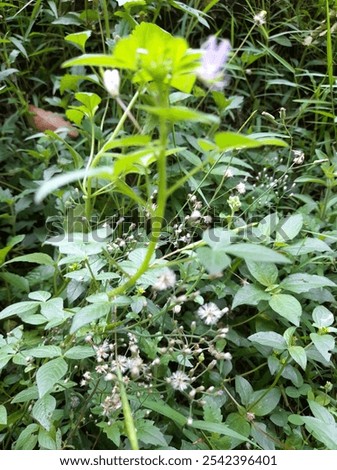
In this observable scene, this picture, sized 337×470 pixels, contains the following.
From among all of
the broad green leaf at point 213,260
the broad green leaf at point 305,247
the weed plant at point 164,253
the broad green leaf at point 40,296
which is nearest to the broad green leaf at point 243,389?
the weed plant at point 164,253

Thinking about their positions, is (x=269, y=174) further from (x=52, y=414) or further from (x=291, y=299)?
(x=52, y=414)

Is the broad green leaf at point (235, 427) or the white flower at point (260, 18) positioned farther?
the white flower at point (260, 18)

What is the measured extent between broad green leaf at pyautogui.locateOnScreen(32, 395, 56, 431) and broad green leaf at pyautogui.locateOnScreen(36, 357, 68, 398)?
5 centimetres

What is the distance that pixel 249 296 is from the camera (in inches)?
33.9

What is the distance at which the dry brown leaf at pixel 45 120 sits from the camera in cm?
123

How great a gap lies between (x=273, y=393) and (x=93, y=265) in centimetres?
35

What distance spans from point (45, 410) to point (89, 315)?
18 centimetres

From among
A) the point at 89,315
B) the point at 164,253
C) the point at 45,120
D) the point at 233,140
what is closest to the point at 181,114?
the point at 233,140

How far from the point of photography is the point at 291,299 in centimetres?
83

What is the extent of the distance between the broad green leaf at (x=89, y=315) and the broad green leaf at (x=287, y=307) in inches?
10.3

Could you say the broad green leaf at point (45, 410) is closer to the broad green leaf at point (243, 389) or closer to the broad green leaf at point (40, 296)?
the broad green leaf at point (40, 296)

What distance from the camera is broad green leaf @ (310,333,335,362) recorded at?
2.62 ft

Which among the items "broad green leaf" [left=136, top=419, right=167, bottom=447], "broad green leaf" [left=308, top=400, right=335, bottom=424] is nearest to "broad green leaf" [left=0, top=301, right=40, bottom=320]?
"broad green leaf" [left=136, top=419, right=167, bottom=447]

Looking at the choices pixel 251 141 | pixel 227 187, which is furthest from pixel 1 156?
pixel 251 141
